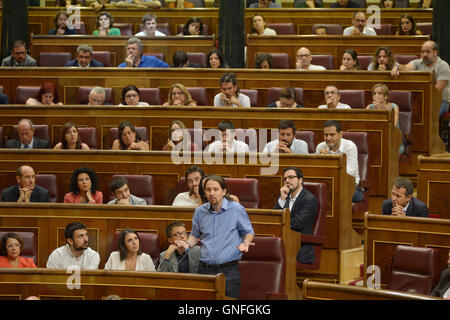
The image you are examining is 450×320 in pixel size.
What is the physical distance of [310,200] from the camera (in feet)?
14.4

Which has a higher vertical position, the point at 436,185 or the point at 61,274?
the point at 436,185

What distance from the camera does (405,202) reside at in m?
4.34

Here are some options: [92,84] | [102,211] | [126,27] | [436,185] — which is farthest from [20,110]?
[436,185]

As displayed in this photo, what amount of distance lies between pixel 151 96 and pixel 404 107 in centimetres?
175

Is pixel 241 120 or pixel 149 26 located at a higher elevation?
pixel 149 26

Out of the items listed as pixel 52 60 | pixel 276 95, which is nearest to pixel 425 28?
pixel 276 95

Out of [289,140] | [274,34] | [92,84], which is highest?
[274,34]

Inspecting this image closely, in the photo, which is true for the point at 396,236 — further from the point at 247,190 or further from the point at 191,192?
the point at 191,192

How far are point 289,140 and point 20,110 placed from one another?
75.0 inches

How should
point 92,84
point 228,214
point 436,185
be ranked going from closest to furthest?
point 228,214
point 436,185
point 92,84

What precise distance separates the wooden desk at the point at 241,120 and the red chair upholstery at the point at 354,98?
0.45 m

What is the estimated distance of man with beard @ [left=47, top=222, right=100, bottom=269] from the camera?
4164mm

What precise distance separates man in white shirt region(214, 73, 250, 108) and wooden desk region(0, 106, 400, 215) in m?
0.25
